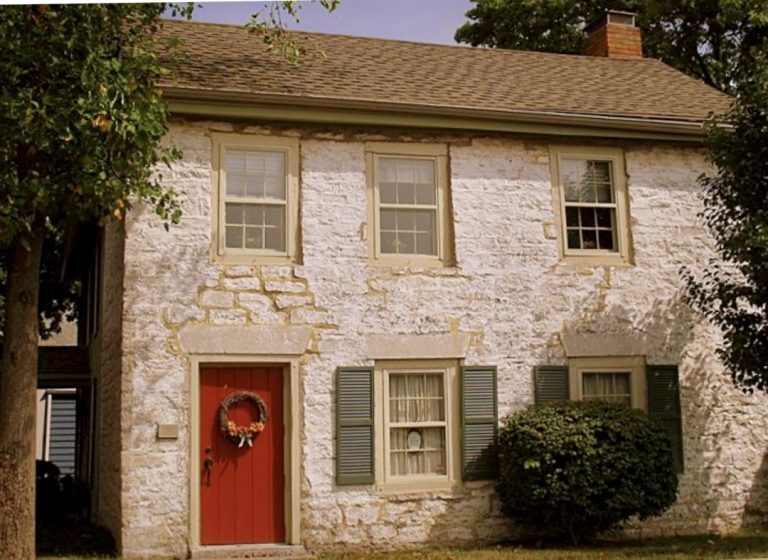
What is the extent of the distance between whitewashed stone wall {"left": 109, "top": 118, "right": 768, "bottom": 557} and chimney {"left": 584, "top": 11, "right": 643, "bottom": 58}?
489 centimetres

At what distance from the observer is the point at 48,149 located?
9156 mm

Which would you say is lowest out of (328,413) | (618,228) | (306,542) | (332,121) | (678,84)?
(306,542)

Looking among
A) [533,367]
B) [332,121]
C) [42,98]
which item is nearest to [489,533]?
[533,367]

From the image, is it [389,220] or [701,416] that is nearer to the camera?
[389,220]

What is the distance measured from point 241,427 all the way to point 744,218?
21.1 feet

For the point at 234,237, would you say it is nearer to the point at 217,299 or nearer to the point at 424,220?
the point at 217,299

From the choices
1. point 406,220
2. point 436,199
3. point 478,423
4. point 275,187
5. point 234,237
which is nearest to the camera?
point 234,237

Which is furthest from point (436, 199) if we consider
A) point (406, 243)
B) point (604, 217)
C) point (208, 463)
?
point (208, 463)

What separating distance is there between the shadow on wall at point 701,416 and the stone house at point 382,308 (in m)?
0.03

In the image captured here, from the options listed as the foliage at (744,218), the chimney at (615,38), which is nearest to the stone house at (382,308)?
the foliage at (744,218)

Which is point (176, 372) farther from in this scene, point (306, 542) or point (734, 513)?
point (734, 513)

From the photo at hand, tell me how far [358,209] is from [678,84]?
21.1 feet

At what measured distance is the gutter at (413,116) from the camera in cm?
1140

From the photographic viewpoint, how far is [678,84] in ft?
50.8
